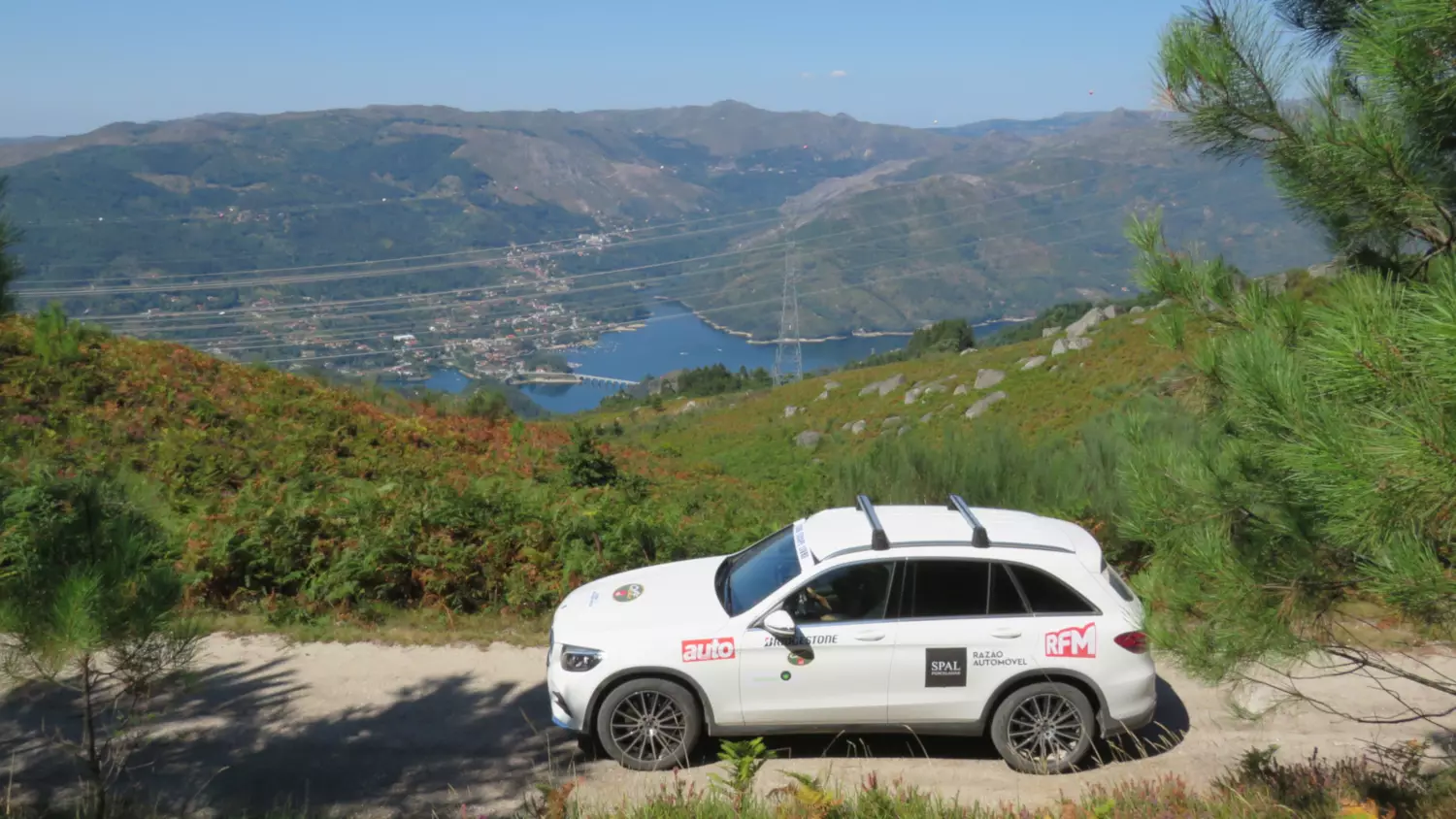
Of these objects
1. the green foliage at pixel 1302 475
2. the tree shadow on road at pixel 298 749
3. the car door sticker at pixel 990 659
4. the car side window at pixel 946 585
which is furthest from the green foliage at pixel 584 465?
the green foliage at pixel 1302 475

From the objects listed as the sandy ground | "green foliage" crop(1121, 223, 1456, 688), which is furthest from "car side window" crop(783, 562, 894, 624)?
"green foliage" crop(1121, 223, 1456, 688)

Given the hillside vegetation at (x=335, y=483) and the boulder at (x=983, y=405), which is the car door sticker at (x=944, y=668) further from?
the boulder at (x=983, y=405)

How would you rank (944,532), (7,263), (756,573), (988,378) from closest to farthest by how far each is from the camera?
(7,263) < (944,532) < (756,573) < (988,378)

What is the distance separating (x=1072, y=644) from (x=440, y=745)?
4233 mm

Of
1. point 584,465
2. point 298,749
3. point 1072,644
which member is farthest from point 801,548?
point 584,465

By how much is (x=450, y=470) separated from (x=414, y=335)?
9030 centimetres

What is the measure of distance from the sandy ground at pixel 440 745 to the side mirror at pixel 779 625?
820 mm

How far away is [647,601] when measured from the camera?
7004mm

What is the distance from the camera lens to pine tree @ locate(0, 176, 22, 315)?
577cm

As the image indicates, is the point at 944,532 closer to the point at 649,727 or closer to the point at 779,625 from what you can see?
the point at 779,625

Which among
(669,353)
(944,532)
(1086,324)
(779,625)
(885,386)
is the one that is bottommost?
(669,353)

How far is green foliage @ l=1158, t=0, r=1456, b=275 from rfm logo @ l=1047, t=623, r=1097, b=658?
269cm

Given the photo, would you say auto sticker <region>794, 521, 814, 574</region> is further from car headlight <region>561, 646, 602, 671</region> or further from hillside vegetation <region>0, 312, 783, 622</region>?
hillside vegetation <region>0, 312, 783, 622</region>

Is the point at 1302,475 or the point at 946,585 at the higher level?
the point at 1302,475
